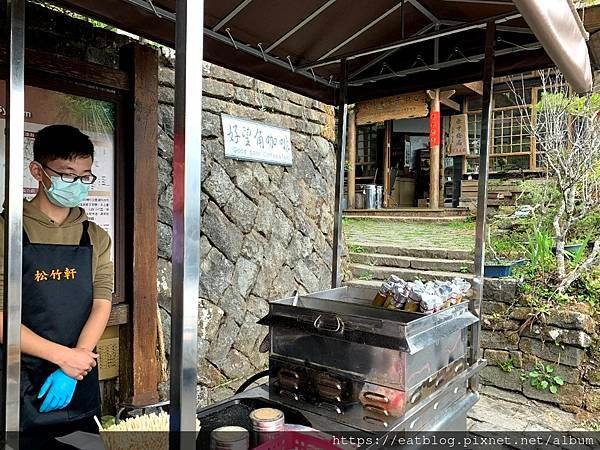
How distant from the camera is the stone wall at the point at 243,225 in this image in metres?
4.32

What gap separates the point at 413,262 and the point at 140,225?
15.5 ft

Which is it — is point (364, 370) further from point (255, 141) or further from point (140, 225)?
point (255, 141)

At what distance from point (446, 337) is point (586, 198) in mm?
4499

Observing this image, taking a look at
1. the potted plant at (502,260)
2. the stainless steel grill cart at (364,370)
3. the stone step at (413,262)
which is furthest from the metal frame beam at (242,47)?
the stone step at (413,262)

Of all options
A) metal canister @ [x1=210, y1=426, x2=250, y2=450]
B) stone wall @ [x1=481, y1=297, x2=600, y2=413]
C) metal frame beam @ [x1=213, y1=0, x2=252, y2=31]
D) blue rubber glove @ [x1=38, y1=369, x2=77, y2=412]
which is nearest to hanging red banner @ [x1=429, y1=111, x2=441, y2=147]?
stone wall @ [x1=481, y1=297, x2=600, y2=413]

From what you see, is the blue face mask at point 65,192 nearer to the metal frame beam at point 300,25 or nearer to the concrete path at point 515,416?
the metal frame beam at point 300,25

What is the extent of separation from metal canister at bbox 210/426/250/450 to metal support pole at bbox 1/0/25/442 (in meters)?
0.97

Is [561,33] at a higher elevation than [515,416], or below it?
higher

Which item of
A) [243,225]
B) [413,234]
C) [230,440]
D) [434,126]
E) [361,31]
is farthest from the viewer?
[434,126]

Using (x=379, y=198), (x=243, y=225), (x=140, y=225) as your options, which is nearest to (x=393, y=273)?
(x=243, y=225)

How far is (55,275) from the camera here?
234 cm

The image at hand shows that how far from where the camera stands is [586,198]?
221 inches

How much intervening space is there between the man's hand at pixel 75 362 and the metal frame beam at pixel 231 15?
6.64 feet

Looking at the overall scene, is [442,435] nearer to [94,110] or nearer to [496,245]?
[94,110]
